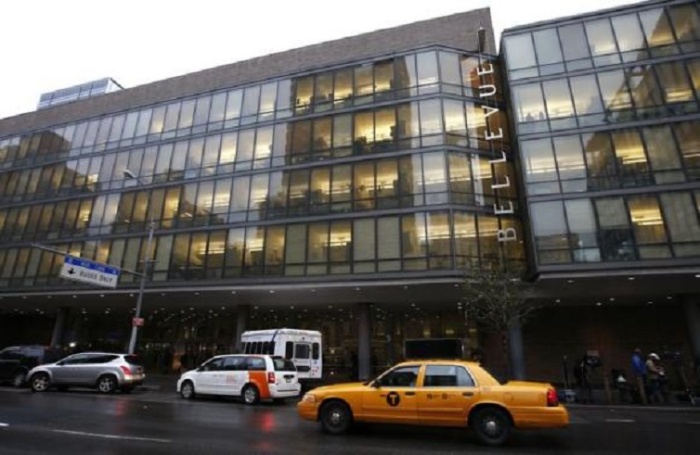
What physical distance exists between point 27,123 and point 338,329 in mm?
34424

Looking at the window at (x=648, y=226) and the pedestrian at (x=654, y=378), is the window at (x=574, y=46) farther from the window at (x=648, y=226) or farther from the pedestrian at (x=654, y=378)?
the pedestrian at (x=654, y=378)

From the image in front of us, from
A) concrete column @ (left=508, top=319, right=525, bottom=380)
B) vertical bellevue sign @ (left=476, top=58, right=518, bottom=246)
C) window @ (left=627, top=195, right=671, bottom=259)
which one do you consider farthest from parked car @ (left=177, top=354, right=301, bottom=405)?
window @ (left=627, top=195, right=671, bottom=259)

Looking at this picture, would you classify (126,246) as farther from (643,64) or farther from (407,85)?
(643,64)

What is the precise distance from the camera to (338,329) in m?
32.1

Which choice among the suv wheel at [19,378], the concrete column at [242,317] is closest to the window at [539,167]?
the concrete column at [242,317]

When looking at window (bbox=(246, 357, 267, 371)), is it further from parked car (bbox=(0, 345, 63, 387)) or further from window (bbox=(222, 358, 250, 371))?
parked car (bbox=(0, 345, 63, 387))

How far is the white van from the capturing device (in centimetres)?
2091

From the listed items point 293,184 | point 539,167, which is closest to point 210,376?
point 293,184

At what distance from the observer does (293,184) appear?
26344 mm

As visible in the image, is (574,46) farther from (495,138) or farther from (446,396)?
(446,396)

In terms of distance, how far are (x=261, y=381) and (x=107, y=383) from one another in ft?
24.8

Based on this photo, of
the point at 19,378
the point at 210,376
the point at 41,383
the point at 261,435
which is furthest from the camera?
the point at 19,378

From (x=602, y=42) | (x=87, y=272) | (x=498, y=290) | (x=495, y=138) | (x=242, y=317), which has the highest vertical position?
(x=602, y=42)

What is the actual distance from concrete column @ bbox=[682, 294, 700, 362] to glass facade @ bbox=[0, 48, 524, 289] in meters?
8.41
